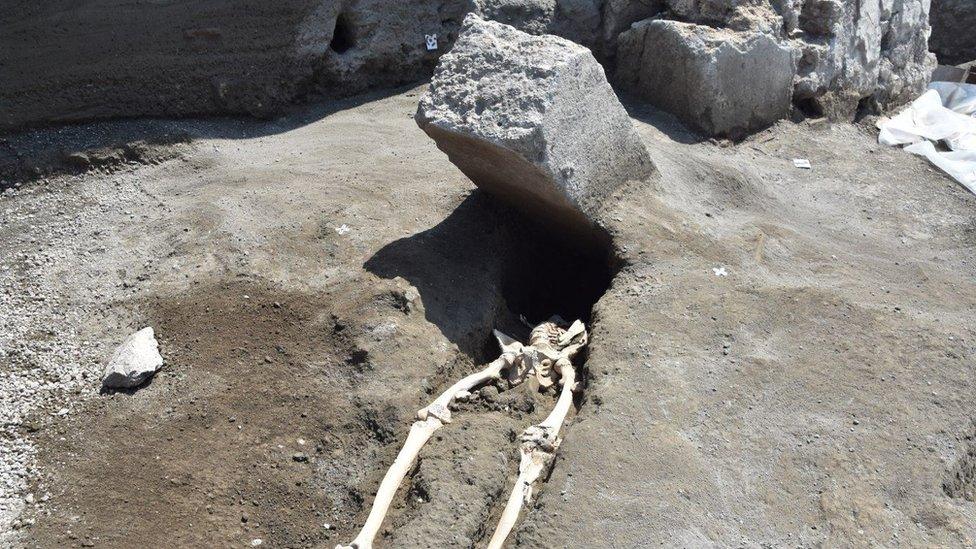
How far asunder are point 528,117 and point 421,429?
1586 mm

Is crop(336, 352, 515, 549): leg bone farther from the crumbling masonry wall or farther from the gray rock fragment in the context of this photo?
the crumbling masonry wall

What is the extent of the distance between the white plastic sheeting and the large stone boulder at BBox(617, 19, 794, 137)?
1.03 metres

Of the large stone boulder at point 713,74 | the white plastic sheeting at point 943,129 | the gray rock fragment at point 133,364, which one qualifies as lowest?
the gray rock fragment at point 133,364

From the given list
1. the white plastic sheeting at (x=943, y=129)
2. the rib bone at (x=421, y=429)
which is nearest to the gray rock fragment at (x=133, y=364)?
the rib bone at (x=421, y=429)

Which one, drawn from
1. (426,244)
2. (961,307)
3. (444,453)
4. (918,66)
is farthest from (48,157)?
(918,66)

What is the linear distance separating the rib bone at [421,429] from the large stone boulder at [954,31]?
7.20 m

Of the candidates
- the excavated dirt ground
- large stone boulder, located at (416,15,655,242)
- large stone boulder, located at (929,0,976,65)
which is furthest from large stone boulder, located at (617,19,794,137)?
large stone boulder, located at (929,0,976,65)

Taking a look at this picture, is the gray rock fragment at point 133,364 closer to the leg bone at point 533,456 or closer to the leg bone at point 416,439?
the leg bone at point 416,439

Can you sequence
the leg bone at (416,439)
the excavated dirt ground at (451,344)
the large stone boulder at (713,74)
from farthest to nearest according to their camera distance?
1. the large stone boulder at (713,74)
2. the excavated dirt ground at (451,344)
3. the leg bone at (416,439)

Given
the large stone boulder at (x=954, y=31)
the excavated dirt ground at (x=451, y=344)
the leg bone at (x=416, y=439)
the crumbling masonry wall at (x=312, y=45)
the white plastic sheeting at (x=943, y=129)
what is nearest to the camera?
the leg bone at (x=416, y=439)

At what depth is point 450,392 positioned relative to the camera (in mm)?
4191

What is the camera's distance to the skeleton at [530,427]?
3576 millimetres

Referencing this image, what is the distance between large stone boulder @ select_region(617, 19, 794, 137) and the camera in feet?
20.5

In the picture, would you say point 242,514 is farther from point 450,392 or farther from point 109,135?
point 109,135
